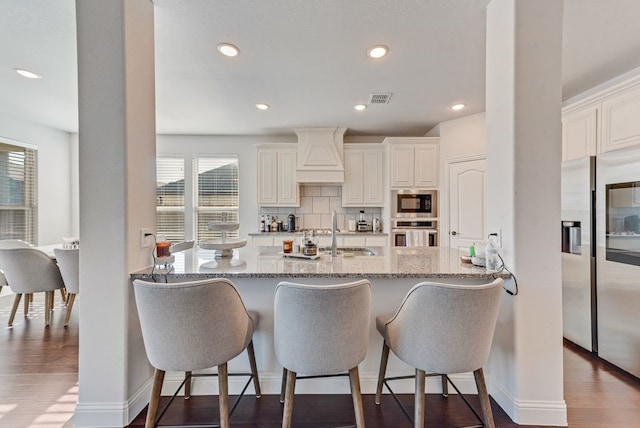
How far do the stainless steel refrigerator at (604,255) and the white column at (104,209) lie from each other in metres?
3.55

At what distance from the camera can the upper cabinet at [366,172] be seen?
15.2ft

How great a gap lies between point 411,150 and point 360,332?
138 inches

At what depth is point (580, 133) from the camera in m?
2.61

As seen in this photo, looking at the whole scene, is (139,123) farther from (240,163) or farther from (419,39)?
(240,163)

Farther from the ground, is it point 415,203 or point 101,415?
point 415,203

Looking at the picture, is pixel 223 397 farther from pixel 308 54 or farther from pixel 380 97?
pixel 380 97

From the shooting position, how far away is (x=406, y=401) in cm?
186

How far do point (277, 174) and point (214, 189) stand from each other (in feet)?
4.09

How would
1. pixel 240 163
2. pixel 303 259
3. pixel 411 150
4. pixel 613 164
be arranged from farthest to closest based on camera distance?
pixel 240 163 → pixel 411 150 → pixel 613 164 → pixel 303 259

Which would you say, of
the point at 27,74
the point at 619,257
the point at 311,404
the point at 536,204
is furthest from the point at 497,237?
the point at 27,74

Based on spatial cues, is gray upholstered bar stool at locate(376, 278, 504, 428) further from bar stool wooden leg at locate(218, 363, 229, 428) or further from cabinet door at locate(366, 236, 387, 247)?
cabinet door at locate(366, 236, 387, 247)

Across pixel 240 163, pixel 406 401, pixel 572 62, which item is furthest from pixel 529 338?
pixel 240 163

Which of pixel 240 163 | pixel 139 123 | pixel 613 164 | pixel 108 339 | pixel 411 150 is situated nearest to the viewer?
pixel 108 339

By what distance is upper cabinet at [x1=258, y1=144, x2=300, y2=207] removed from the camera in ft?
15.2
